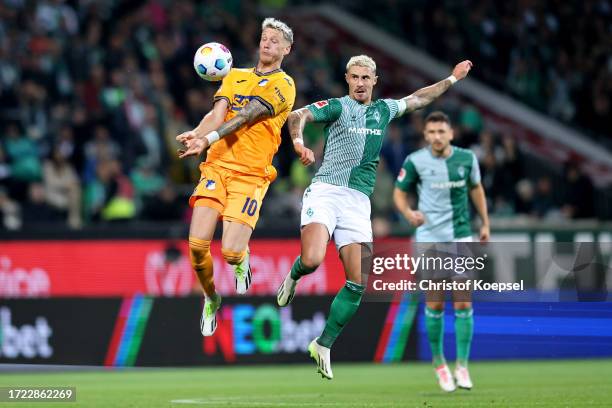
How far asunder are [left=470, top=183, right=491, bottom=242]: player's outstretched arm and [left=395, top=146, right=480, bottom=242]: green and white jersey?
73 mm

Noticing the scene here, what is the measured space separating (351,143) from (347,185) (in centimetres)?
37

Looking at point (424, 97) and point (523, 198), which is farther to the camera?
point (523, 198)

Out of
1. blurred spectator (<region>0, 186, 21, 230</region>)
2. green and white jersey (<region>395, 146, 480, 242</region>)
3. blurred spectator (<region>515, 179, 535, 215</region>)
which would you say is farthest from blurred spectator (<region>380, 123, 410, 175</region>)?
green and white jersey (<region>395, 146, 480, 242</region>)

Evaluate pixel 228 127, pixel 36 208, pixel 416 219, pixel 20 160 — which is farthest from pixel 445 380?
pixel 20 160

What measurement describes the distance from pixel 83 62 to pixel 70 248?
3.39 m

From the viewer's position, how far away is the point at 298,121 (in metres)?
10.6

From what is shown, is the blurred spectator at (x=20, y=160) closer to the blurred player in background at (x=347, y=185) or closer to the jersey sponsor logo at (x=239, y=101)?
the jersey sponsor logo at (x=239, y=101)

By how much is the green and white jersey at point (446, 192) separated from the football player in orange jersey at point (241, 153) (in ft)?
8.34

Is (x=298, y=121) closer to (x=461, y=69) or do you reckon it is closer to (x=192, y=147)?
(x=192, y=147)

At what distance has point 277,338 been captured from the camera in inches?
670

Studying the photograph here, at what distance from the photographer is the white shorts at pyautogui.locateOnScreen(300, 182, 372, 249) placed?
433 inches

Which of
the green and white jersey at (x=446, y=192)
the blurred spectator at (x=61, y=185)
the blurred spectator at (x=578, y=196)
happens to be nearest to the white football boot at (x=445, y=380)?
the green and white jersey at (x=446, y=192)

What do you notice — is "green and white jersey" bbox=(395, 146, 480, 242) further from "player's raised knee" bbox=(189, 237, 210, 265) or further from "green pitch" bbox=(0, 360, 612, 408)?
"player's raised knee" bbox=(189, 237, 210, 265)

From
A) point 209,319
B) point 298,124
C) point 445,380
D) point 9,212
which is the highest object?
point 298,124
